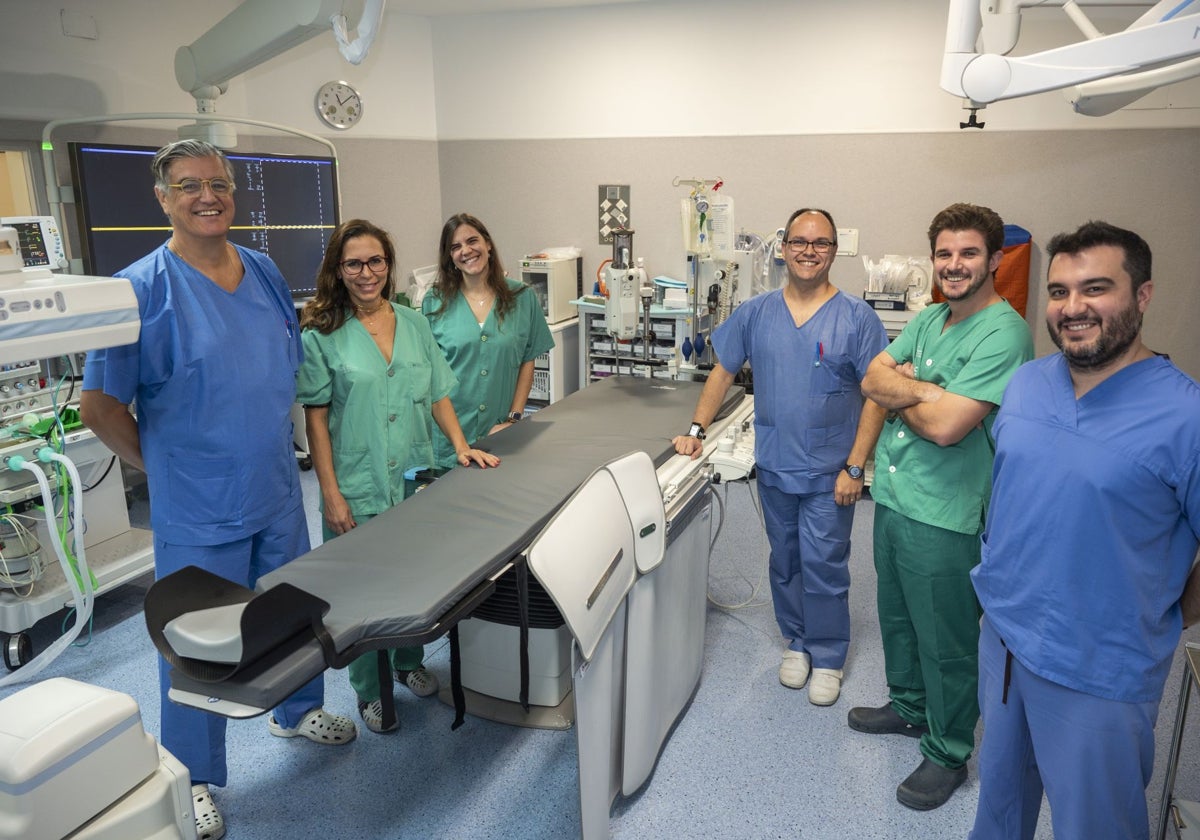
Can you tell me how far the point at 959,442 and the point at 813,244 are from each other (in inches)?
29.0

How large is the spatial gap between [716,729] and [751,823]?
1.28 feet

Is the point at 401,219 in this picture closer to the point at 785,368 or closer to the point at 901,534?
the point at 785,368

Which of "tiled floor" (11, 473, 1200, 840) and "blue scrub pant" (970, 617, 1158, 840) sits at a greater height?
"blue scrub pant" (970, 617, 1158, 840)

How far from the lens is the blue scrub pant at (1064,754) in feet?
4.79

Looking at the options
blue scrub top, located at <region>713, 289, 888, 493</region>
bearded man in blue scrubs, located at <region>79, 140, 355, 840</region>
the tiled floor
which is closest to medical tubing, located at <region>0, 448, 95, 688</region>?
the tiled floor

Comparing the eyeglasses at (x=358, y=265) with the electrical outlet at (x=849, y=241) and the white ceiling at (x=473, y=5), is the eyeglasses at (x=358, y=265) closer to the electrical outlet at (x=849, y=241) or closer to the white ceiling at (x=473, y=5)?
the electrical outlet at (x=849, y=241)

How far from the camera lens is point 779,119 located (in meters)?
4.93

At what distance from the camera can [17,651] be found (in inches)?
107

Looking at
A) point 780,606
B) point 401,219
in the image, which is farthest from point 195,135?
point 780,606

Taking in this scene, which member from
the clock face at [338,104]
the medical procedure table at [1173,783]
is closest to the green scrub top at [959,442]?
the medical procedure table at [1173,783]

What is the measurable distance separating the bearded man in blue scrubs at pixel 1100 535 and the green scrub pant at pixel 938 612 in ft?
1.54

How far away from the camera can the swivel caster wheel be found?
8.89ft

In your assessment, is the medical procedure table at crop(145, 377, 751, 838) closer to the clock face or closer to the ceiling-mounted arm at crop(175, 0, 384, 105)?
the ceiling-mounted arm at crop(175, 0, 384, 105)

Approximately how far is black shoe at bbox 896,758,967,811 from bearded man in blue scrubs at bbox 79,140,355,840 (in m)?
1.72
